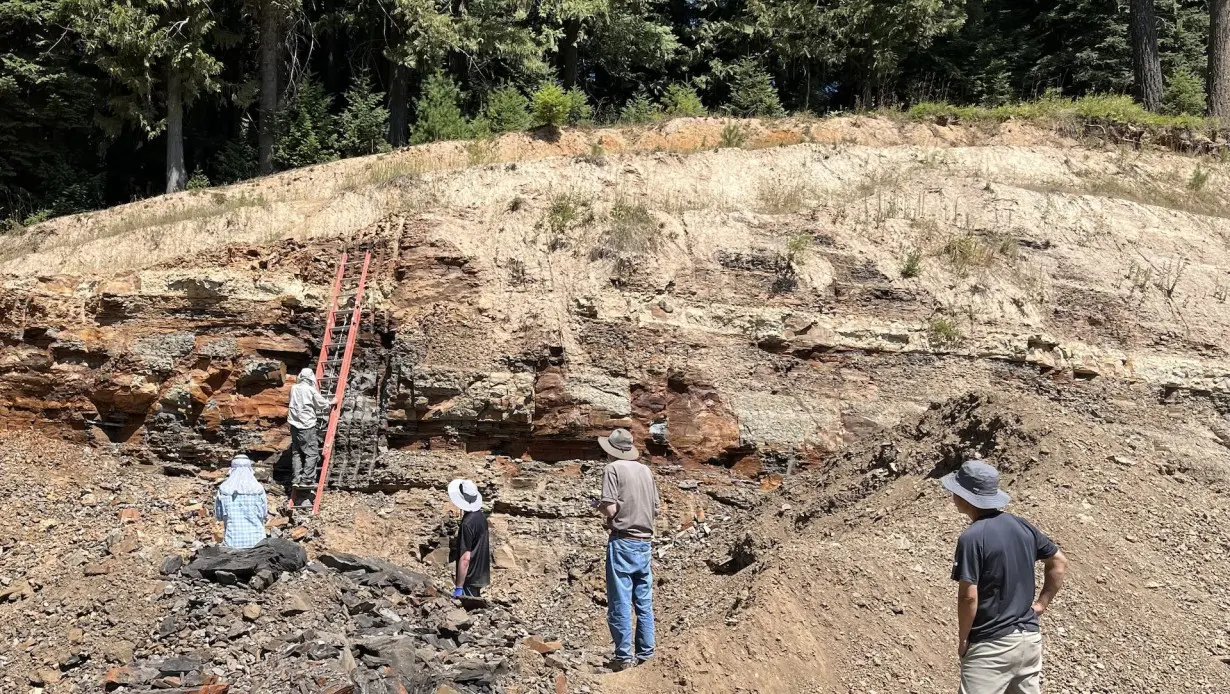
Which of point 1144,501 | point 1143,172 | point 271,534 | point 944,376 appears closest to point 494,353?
point 271,534

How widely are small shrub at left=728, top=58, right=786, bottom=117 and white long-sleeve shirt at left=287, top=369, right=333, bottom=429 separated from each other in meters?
11.3

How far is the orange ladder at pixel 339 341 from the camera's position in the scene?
33.4ft

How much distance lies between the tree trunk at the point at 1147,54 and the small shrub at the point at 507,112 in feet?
41.5

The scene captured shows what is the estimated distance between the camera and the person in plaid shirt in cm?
829

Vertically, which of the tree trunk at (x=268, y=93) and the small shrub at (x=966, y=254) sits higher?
the tree trunk at (x=268, y=93)

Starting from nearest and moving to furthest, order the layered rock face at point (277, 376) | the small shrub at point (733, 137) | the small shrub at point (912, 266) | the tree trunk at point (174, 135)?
1. the layered rock face at point (277, 376)
2. the small shrub at point (912, 266)
3. the small shrub at point (733, 137)
4. the tree trunk at point (174, 135)

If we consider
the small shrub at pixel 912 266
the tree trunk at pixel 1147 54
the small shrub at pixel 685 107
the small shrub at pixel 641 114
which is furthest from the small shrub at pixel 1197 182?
the small shrub at pixel 641 114

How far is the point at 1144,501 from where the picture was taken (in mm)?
7977

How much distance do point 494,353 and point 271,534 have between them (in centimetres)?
317

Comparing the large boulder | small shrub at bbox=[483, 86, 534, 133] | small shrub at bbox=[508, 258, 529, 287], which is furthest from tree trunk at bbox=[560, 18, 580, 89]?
the large boulder

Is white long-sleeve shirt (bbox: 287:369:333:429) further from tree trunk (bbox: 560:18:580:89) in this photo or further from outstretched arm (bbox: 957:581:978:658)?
tree trunk (bbox: 560:18:580:89)

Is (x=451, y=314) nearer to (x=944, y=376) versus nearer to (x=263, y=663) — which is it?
(x=263, y=663)

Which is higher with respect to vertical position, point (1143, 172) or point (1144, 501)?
point (1143, 172)

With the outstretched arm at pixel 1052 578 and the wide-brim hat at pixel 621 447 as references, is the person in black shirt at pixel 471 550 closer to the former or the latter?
the wide-brim hat at pixel 621 447
